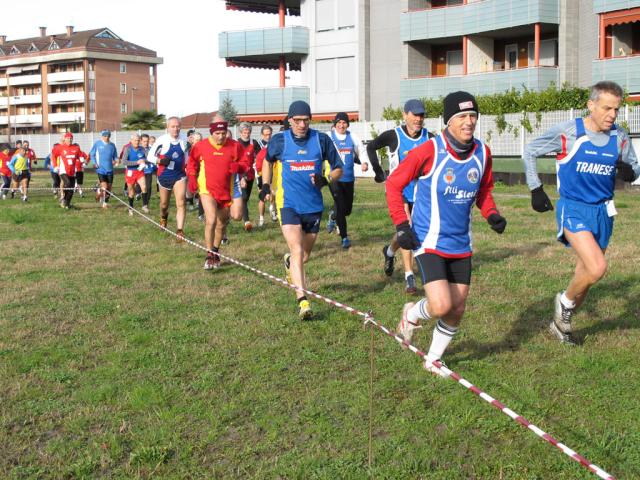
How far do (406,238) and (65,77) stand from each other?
111 m

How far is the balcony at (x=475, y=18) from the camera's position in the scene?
3434 cm

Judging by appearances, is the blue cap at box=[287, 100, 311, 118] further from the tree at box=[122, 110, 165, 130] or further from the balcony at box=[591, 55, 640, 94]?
the tree at box=[122, 110, 165, 130]

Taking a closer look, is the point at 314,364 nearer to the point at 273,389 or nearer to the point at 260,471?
the point at 273,389

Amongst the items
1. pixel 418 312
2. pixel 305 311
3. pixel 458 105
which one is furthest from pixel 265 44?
pixel 458 105

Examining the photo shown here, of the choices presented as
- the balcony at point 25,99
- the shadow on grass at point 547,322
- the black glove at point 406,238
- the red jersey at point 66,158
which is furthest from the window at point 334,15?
the balcony at point 25,99

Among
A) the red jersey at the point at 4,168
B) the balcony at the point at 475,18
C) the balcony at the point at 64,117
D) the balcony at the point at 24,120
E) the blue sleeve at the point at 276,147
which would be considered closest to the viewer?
the blue sleeve at the point at 276,147

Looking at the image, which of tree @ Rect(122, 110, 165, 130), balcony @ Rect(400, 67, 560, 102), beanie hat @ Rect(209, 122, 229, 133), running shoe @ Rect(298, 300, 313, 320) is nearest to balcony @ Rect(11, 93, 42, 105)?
tree @ Rect(122, 110, 165, 130)

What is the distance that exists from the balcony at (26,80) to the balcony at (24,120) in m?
4.39

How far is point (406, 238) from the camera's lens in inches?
225

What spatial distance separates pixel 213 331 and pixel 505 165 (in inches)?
962

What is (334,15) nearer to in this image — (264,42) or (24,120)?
(264,42)

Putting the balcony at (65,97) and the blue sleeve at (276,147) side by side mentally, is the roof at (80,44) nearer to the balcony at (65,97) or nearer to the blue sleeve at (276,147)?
the balcony at (65,97)

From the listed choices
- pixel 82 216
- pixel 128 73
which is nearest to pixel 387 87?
pixel 82 216

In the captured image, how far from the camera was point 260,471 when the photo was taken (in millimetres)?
4504
